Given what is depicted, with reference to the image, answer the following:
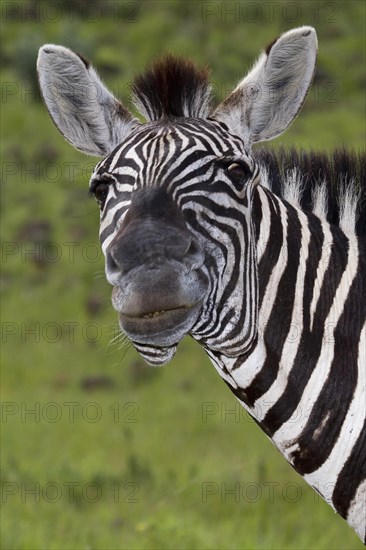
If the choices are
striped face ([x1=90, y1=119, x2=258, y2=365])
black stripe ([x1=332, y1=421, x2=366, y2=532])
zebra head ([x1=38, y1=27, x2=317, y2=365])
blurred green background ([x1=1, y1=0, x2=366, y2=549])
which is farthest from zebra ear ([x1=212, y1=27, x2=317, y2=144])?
black stripe ([x1=332, y1=421, x2=366, y2=532])

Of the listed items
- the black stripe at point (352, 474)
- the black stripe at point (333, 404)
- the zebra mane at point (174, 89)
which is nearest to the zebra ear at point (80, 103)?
the zebra mane at point (174, 89)

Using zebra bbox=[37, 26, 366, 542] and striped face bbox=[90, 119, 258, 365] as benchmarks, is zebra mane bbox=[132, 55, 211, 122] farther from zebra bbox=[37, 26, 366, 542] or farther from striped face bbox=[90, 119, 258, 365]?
striped face bbox=[90, 119, 258, 365]

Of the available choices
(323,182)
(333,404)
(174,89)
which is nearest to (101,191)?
(174,89)

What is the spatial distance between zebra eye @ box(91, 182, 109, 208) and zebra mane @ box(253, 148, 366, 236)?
854 millimetres

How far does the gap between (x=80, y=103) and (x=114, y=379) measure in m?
12.9

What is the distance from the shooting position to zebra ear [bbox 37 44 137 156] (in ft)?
12.2

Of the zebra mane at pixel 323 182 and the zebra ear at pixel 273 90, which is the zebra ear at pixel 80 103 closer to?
the zebra ear at pixel 273 90

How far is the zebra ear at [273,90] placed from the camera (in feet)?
11.7

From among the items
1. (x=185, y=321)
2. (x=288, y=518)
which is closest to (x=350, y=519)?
(x=185, y=321)

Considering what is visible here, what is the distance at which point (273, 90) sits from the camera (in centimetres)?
369

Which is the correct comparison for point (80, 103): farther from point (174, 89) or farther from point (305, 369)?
point (305, 369)

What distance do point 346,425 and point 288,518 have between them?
542 cm

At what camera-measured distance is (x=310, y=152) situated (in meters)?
4.06

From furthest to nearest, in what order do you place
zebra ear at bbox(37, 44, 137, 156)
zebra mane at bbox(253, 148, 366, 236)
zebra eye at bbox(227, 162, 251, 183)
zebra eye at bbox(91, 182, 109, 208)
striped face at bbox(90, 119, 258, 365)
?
zebra mane at bbox(253, 148, 366, 236) < zebra ear at bbox(37, 44, 137, 156) < zebra eye at bbox(91, 182, 109, 208) < zebra eye at bbox(227, 162, 251, 183) < striped face at bbox(90, 119, 258, 365)
